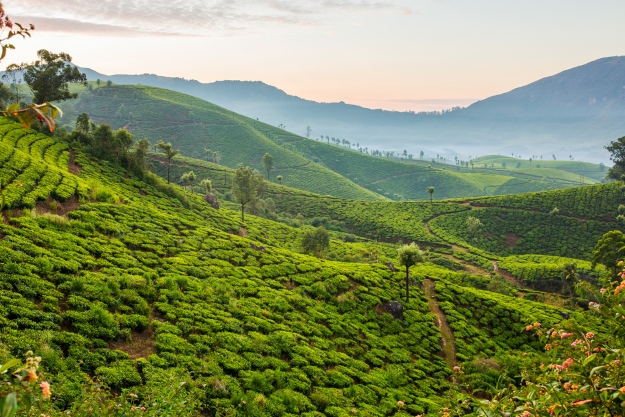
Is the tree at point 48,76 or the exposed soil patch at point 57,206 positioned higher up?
the tree at point 48,76

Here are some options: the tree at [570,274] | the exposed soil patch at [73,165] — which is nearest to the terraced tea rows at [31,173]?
the exposed soil patch at [73,165]

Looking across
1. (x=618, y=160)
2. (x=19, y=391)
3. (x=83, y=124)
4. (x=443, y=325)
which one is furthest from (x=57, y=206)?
(x=618, y=160)

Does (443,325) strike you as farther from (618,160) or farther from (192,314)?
(618,160)

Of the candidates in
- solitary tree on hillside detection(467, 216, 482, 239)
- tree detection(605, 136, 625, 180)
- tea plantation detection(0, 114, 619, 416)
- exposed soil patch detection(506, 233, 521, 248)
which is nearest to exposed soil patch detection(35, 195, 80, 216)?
tea plantation detection(0, 114, 619, 416)

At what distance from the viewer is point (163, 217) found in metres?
37.0

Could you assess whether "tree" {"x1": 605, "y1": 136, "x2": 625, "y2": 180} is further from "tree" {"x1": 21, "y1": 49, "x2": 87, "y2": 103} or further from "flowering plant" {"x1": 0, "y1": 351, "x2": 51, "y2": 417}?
"flowering plant" {"x1": 0, "y1": 351, "x2": 51, "y2": 417}

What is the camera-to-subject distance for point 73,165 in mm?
42312

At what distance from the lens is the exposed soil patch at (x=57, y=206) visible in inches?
1054

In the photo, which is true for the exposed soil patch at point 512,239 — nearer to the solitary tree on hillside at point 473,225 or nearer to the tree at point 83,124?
the solitary tree on hillside at point 473,225

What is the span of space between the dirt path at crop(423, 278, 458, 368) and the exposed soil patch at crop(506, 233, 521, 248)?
47.7 m

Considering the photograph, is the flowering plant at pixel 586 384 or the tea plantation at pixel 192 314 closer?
the flowering plant at pixel 586 384

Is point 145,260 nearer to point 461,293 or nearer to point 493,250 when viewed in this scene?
point 461,293

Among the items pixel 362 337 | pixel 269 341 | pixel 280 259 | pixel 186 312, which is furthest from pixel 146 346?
pixel 280 259

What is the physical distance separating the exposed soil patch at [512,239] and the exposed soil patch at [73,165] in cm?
7846
